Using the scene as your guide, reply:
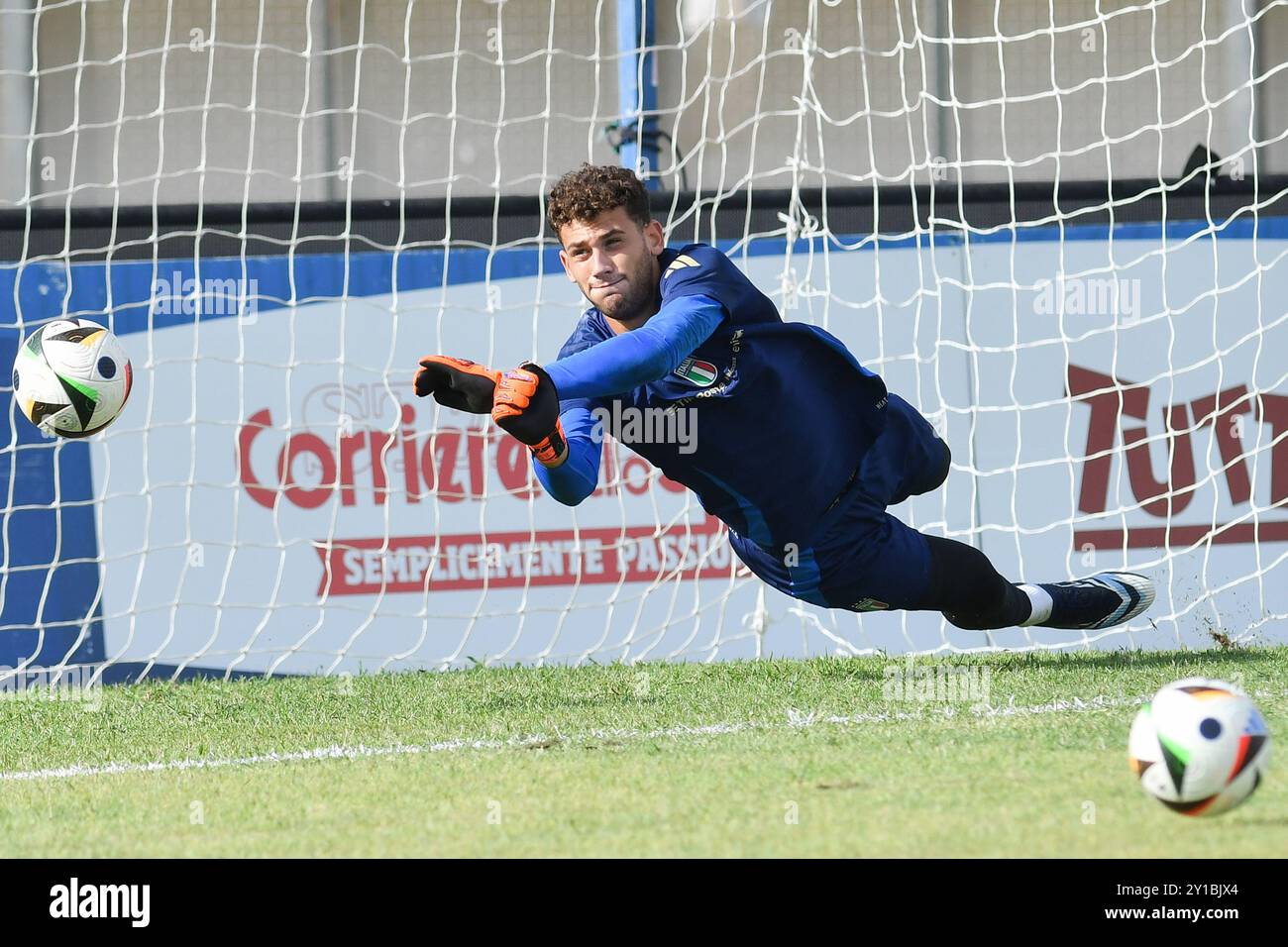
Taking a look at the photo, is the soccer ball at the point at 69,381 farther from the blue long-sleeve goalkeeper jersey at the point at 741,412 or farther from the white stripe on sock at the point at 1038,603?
the white stripe on sock at the point at 1038,603

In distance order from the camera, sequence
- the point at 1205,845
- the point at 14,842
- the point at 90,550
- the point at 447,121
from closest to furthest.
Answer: the point at 1205,845 → the point at 14,842 → the point at 90,550 → the point at 447,121

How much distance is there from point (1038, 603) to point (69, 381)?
3.61m

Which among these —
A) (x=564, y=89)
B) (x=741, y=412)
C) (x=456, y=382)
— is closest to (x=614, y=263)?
(x=741, y=412)

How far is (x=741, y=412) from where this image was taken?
5.12 meters

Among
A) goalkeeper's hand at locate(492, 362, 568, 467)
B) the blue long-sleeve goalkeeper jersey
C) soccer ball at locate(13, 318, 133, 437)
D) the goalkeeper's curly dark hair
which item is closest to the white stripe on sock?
the blue long-sleeve goalkeeper jersey

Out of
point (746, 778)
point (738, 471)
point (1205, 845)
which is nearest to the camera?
point (1205, 845)

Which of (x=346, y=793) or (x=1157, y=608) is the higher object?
(x=1157, y=608)

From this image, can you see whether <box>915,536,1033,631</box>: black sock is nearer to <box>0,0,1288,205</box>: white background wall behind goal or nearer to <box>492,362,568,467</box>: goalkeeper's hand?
<box>492,362,568,467</box>: goalkeeper's hand

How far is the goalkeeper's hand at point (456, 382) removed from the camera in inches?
147

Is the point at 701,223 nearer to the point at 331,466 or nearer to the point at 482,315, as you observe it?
the point at 482,315

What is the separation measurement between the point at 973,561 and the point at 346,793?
2.47m

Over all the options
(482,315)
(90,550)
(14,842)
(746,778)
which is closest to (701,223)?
(482,315)

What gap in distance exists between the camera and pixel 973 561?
18.9 ft

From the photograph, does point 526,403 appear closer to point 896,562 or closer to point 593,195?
point 593,195
